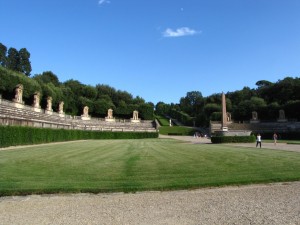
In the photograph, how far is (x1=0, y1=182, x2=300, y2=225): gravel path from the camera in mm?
6594

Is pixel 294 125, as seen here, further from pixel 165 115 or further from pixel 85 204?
pixel 165 115

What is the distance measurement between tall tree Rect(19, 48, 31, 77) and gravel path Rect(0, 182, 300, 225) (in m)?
95.1

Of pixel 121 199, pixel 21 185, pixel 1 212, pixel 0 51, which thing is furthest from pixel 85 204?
pixel 0 51

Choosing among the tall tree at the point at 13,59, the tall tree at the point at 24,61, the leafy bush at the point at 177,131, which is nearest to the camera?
the leafy bush at the point at 177,131

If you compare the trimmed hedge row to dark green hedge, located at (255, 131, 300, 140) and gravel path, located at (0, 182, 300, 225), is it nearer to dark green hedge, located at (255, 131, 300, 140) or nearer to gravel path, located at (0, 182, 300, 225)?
gravel path, located at (0, 182, 300, 225)

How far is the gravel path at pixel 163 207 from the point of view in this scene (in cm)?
659

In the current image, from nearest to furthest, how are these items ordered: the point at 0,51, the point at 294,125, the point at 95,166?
1. the point at 95,166
2. the point at 294,125
3. the point at 0,51

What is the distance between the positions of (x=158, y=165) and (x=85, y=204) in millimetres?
6432

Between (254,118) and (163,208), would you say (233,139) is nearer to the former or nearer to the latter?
(163,208)

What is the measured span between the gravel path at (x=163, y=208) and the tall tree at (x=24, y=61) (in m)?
95.1

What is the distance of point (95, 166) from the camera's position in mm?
13750

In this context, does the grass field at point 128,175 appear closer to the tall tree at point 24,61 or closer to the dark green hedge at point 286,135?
the dark green hedge at point 286,135

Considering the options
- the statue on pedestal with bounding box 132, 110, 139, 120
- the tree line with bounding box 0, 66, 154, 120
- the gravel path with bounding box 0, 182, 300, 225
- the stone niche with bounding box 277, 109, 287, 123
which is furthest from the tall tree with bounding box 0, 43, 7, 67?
the gravel path with bounding box 0, 182, 300, 225

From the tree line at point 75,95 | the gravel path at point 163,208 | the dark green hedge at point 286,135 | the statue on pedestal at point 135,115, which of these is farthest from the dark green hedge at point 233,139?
the statue on pedestal at point 135,115
